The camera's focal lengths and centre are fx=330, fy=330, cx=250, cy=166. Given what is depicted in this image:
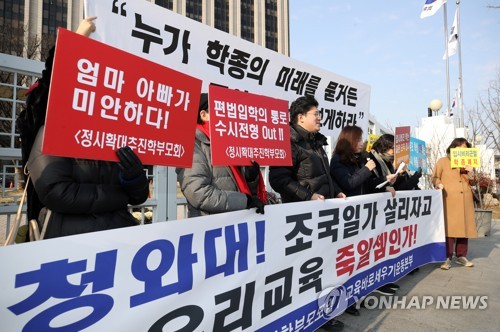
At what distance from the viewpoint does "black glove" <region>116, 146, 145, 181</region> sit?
1.45m

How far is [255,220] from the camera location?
188 cm

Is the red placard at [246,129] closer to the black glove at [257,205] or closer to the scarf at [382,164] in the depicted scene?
the black glove at [257,205]

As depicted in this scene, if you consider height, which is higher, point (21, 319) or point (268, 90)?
point (268, 90)

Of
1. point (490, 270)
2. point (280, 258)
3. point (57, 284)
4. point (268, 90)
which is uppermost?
point (268, 90)

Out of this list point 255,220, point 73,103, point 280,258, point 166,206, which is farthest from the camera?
point 166,206

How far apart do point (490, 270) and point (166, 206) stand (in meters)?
4.18

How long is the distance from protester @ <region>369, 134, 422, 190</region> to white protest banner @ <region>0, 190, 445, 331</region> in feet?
2.78

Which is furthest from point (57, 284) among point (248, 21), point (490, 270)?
point (248, 21)

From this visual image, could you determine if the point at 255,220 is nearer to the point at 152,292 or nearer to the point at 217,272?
the point at 217,272

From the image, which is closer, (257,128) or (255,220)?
(255,220)

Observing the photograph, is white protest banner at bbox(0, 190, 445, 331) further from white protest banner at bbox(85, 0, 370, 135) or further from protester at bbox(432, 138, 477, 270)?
protester at bbox(432, 138, 477, 270)

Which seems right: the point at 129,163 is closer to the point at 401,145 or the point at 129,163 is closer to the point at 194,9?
the point at 401,145

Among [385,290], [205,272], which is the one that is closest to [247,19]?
[385,290]

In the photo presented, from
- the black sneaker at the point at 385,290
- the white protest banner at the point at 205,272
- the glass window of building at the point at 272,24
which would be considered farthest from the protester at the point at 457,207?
the glass window of building at the point at 272,24
